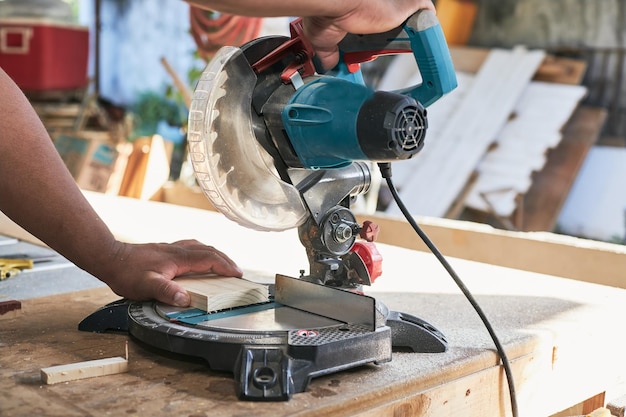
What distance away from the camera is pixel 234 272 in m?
1.25

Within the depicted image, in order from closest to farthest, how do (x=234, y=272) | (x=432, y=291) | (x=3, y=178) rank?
(x=3, y=178) < (x=234, y=272) < (x=432, y=291)

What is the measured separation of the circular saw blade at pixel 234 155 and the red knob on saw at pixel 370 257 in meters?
0.09

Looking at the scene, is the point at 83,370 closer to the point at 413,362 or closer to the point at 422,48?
the point at 413,362

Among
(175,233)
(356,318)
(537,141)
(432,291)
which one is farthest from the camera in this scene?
(537,141)

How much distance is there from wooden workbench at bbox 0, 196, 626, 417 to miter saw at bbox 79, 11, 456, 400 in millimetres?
33

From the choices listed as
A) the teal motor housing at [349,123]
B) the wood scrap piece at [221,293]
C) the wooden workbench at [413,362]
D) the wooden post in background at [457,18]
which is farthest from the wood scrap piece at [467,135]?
the teal motor housing at [349,123]

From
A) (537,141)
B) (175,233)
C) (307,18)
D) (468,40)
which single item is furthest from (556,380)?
(468,40)

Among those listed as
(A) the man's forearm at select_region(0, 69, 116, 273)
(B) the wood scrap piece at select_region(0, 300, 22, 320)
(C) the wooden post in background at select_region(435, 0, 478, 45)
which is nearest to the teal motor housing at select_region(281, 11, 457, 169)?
(A) the man's forearm at select_region(0, 69, 116, 273)

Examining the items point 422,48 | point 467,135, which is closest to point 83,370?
point 422,48

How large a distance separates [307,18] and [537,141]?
4.02 m

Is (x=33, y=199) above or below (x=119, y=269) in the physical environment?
above

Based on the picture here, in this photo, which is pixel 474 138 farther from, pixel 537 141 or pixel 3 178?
pixel 3 178

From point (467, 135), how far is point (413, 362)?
159 inches

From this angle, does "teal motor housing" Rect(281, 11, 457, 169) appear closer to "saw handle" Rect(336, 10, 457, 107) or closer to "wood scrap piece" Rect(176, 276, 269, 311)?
"saw handle" Rect(336, 10, 457, 107)
